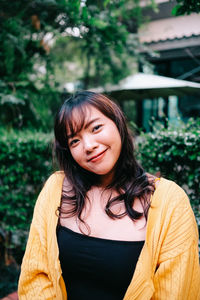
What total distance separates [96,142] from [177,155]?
5.30 feet

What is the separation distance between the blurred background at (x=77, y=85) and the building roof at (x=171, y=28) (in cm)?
3

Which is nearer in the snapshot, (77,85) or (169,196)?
(169,196)

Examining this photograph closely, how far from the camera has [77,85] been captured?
8430mm

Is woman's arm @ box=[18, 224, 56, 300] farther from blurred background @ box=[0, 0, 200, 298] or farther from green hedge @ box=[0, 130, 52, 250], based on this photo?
green hedge @ box=[0, 130, 52, 250]

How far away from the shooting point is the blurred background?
2.96 m

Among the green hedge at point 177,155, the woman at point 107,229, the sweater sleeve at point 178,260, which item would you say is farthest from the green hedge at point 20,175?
the sweater sleeve at point 178,260

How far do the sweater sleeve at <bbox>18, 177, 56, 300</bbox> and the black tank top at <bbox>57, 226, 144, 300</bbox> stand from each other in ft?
0.40

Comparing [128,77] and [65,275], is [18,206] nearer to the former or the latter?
[65,275]

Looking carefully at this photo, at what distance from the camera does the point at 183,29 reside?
297 inches

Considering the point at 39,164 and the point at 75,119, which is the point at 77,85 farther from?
the point at 75,119

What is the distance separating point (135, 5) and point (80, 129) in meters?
7.28

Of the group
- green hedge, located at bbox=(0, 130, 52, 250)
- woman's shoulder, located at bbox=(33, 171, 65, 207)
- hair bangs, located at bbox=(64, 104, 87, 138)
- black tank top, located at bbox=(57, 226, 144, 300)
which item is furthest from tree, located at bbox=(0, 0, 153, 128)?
black tank top, located at bbox=(57, 226, 144, 300)

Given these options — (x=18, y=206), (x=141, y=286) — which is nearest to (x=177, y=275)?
(x=141, y=286)

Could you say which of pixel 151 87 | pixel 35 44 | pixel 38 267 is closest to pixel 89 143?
pixel 38 267
